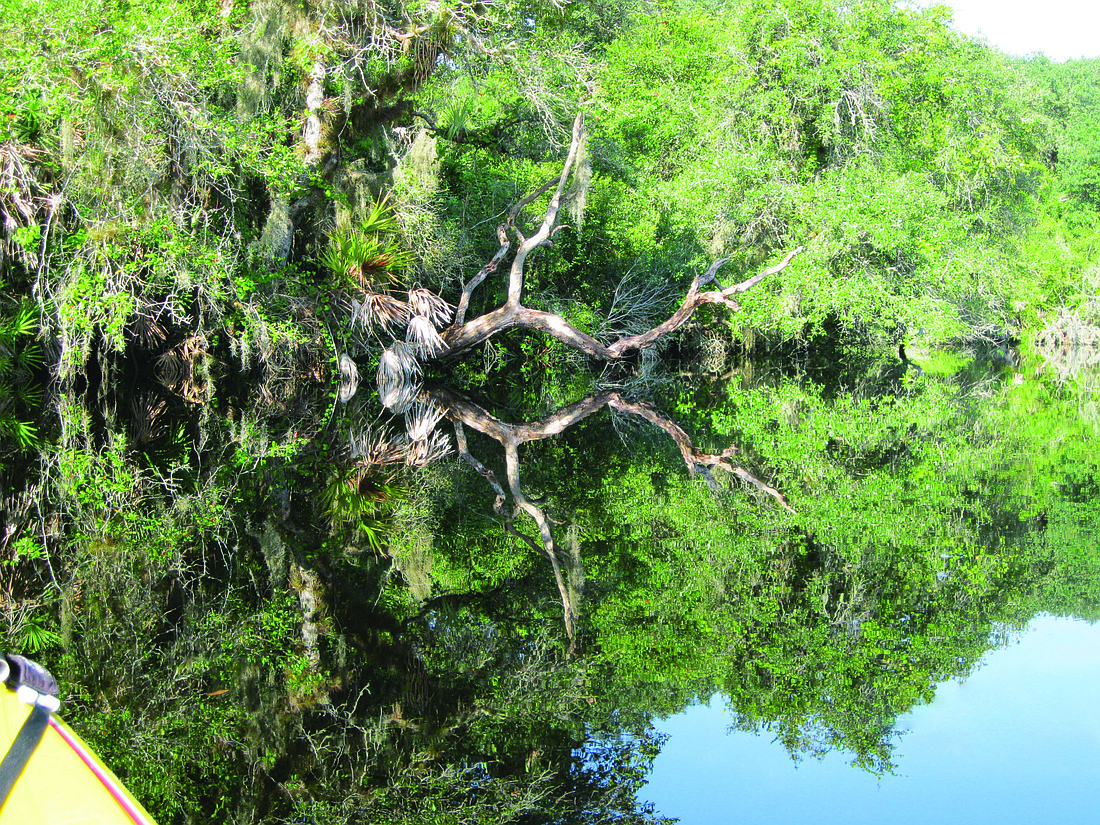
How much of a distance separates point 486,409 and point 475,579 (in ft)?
22.6

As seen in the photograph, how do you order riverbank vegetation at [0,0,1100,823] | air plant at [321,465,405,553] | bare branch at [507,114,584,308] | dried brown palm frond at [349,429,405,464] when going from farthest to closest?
bare branch at [507,114,584,308] → dried brown palm frond at [349,429,405,464] → air plant at [321,465,405,553] → riverbank vegetation at [0,0,1100,823]

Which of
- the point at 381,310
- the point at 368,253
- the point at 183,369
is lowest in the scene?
the point at 183,369

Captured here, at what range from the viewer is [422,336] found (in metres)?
12.5

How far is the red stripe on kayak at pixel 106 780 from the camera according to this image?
6.81 ft

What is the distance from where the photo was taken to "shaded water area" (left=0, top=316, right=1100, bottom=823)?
12.9ft

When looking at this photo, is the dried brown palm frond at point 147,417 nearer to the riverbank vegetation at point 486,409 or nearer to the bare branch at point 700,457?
the riverbank vegetation at point 486,409

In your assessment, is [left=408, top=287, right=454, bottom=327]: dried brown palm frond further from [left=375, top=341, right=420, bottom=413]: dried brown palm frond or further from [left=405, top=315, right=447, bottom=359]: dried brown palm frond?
[left=375, top=341, right=420, bottom=413]: dried brown palm frond

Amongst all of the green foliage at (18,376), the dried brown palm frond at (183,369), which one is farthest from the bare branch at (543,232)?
the green foliage at (18,376)

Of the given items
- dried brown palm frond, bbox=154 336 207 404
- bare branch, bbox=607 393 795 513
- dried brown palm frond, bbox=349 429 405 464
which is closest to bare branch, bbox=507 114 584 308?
bare branch, bbox=607 393 795 513

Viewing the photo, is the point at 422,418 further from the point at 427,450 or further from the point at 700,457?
the point at 700,457

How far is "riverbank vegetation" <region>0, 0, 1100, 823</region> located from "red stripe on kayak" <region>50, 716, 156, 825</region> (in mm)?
1431

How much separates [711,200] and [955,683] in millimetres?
14877

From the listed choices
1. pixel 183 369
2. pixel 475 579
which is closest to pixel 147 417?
pixel 183 369

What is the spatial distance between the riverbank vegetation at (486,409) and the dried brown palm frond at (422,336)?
156mm
